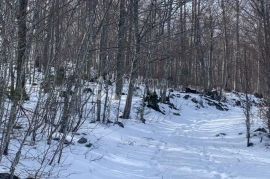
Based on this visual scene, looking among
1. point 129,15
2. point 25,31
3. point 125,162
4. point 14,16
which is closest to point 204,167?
point 125,162

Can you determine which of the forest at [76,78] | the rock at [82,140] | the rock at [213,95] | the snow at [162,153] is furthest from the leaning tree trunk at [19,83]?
the rock at [213,95]

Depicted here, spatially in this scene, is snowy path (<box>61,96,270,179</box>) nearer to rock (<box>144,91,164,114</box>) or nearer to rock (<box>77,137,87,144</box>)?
rock (<box>77,137,87,144</box>)

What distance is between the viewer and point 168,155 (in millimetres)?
10258

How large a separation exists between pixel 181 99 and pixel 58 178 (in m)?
17.4

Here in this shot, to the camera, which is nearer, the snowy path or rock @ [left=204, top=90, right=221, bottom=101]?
the snowy path

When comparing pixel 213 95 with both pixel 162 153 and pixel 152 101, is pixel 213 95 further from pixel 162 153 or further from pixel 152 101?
pixel 162 153

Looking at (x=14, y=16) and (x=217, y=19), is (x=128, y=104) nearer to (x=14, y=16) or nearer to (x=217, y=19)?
(x=14, y=16)

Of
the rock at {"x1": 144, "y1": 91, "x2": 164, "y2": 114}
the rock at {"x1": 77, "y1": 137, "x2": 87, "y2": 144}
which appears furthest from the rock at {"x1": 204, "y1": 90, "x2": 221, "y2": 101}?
the rock at {"x1": 77, "y1": 137, "x2": 87, "y2": 144}

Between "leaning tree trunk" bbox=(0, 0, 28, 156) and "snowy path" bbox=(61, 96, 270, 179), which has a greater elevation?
"leaning tree trunk" bbox=(0, 0, 28, 156)

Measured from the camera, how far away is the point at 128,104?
48.1ft

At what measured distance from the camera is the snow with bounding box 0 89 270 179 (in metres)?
8.18

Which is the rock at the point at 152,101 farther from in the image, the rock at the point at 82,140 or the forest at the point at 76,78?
the rock at the point at 82,140

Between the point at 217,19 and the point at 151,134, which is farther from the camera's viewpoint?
the point at 217,19

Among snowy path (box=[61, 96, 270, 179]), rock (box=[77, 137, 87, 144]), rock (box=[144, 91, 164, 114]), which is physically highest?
rock (box=[144, 91, 164, 114])
